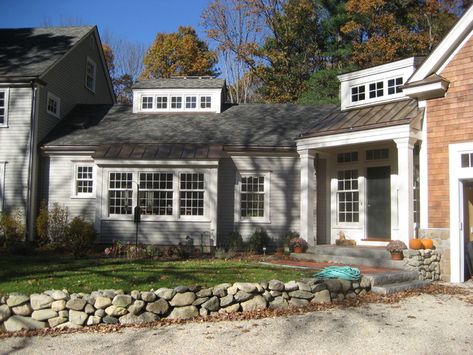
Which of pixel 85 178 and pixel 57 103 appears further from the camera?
pixel 57 103

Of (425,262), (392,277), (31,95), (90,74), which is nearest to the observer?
(392,277)

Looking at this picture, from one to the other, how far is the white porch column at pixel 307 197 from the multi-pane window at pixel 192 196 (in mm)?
3354

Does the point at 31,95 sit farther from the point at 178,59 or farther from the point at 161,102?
the point at 178,59

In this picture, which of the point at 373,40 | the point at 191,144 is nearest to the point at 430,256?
the point at 191,144

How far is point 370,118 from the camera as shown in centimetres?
1278

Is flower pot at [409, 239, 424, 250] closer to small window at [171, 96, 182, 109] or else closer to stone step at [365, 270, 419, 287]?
stone step at [365, 270, 419, 287]

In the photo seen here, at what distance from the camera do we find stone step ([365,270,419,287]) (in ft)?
30.3

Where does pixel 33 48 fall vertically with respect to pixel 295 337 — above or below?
above

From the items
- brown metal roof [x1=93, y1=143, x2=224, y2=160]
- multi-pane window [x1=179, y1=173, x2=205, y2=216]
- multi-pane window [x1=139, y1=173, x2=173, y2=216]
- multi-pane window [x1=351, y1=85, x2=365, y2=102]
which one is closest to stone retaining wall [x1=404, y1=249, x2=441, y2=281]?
multi-pane window [x1=351, y1=85, x2=365, y2=102]

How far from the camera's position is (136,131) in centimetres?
1712

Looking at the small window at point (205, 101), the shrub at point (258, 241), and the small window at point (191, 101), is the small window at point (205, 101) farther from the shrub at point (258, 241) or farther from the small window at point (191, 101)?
the shrub at point (258, 241)

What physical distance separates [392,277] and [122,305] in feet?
18.0

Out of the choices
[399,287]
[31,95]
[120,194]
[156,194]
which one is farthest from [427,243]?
[31,95]

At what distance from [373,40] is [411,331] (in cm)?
2344
